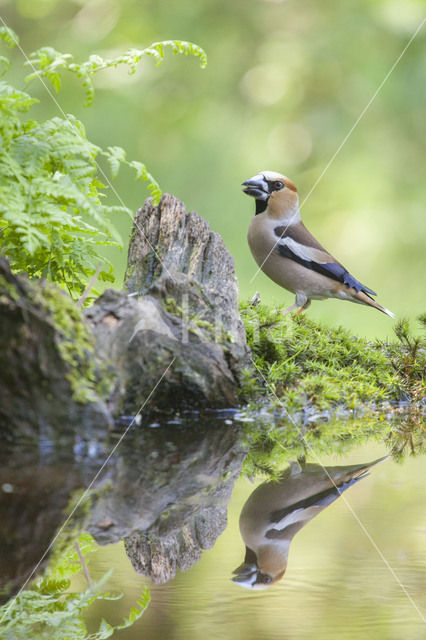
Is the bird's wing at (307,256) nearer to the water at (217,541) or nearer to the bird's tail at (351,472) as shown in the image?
the water at (217,541)

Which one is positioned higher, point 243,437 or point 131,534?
point 243,437

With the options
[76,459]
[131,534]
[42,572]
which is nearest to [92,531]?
[131,534]

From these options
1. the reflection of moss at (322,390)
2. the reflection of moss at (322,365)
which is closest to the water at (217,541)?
the reflection of moss at (322,390)

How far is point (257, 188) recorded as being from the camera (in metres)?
3.85

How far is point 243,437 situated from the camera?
2.39 m

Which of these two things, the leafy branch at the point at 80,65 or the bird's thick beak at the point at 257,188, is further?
the bird's thick beak at the point at 257,188

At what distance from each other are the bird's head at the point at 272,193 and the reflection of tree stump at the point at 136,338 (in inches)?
31.3

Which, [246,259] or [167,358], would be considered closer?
[167,358]

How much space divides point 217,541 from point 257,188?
2662 millimetres

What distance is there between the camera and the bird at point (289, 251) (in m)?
3.79

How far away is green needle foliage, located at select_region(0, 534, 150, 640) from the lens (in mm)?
1083

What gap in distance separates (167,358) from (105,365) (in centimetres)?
26

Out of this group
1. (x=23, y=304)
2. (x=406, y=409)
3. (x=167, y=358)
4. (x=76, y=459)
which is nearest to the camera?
(x=76, y=459)

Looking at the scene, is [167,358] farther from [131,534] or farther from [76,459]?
[131,534]
